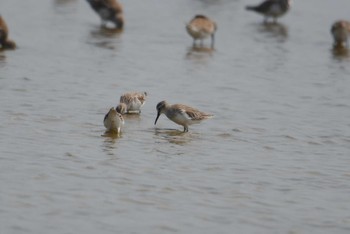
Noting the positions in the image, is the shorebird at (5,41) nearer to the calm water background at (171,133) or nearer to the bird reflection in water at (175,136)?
the calm water background at (171,133)

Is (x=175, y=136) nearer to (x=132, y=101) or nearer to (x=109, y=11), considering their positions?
(x=132, y=101)

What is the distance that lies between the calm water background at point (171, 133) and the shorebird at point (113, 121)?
0.18 m

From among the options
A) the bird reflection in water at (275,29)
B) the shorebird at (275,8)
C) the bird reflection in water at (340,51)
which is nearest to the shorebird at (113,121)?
the bird reflection in water at (340,51)

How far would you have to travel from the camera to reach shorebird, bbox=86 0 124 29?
21.9m

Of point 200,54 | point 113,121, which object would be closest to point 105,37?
point 200,54

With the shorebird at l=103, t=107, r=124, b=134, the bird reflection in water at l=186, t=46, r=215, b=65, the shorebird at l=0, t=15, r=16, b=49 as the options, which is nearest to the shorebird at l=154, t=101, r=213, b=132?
the shorebird at l=103, t=107, r=124, b=134

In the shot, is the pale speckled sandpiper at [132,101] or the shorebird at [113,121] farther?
the pale speckled sandpiper at [132,101]

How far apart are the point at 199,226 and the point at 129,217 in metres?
0.66

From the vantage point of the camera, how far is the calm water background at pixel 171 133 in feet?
30.0

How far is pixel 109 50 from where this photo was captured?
1898 centimetres

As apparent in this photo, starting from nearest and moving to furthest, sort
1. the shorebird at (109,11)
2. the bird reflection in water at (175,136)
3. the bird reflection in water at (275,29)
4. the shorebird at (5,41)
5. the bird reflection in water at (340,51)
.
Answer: the bird reflection in water at (175,136)
the shorebird at (5,41)
the bird reflection in water at (340,51)
the shorebird at (109,11)
the bird reflection in water at (275,29)

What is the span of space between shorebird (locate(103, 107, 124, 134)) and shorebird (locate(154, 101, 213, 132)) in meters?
0.87

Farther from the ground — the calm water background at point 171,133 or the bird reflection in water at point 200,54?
the bird reflection in water at point 200,54

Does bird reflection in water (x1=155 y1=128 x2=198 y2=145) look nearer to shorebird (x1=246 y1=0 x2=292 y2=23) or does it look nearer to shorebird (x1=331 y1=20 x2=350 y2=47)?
shorebird (x1=331 y1=20 x2=350 y2=47)
